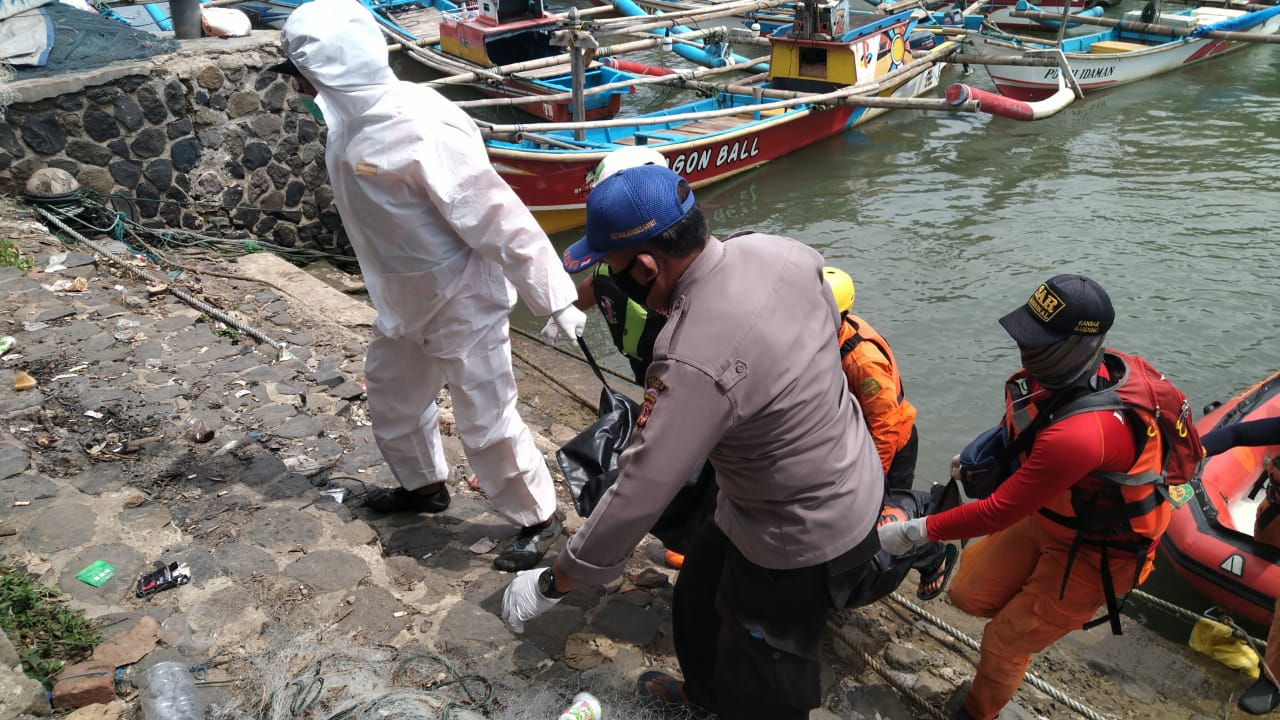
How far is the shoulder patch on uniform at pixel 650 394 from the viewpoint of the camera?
188 cm

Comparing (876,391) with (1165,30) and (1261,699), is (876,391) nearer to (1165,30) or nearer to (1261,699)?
(1261,699)

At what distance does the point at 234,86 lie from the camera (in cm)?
661

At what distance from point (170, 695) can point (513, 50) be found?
13.2 metres

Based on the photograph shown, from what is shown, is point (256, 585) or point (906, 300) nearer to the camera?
point (256, 585)

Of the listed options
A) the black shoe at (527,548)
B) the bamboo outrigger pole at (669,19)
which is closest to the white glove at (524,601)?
the black shoe at (527,548)

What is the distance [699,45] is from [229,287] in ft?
31.8

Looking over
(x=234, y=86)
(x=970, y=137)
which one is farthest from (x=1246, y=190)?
(x=234, y=86)

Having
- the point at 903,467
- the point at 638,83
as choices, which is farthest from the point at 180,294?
A: the point at 638,83

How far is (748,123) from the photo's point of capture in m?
11.3

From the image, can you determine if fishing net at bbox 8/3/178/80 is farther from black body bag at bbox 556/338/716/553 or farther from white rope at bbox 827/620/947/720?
white rope at bbox 827/620/947/720

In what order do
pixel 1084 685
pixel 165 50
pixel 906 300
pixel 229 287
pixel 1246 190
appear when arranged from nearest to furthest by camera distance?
pixel 1084 685, pixel 229 287, pixel 165 50, pixel 906 300, pixel 1246 190

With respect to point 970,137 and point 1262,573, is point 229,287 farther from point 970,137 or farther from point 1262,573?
point 970,137

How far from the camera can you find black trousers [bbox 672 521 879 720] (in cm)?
228

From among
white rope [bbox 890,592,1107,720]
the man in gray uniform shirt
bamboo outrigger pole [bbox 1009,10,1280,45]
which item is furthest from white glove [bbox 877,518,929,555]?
bamboo outrigger pole [bbox 1009,10,1280,45]
